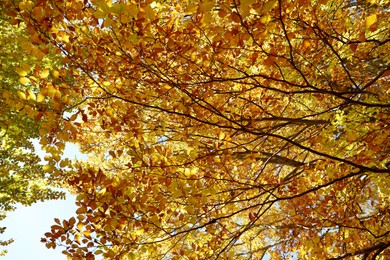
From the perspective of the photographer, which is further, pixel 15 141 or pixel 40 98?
pixel 15 141

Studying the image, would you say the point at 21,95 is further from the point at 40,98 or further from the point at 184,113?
the point at 184,113

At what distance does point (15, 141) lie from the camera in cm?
726

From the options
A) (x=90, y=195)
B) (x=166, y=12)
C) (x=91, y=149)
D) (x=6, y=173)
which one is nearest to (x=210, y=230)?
(x=90, y=195)

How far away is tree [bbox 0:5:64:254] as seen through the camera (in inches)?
254

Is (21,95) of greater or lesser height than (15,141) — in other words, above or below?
below

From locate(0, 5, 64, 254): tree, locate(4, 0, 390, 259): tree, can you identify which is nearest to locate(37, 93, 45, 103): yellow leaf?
locate(4, 0, 390, 259): tree

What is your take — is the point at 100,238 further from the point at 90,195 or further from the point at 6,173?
the point at 6,173

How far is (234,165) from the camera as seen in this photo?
5613mm

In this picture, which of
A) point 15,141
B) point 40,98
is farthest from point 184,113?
point 15,141

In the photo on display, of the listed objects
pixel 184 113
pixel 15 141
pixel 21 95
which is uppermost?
pixel 15 141

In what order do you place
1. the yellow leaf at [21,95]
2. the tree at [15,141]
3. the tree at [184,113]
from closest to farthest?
the yellow leaf at [21,95], the tree at [184,113], the tree at [15,141]

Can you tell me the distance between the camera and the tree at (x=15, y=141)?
644 centimetres

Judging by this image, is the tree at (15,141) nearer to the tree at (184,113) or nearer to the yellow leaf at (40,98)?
the tree at (184,113)

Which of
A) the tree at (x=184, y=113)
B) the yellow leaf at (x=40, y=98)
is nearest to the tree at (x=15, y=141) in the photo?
the tree at (x=184, y=113)
